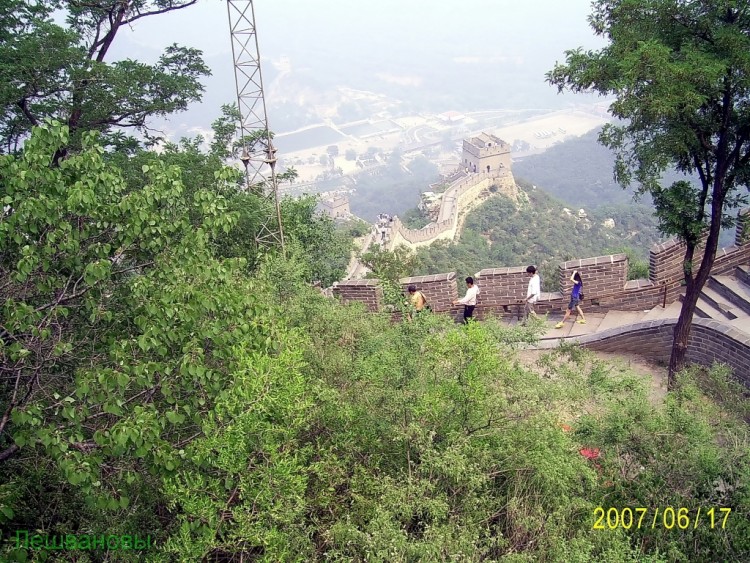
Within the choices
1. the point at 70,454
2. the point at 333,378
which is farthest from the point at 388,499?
the point at 70,454

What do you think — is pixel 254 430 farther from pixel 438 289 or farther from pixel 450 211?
pixel 450 211

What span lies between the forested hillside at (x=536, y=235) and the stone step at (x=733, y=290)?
962 inches

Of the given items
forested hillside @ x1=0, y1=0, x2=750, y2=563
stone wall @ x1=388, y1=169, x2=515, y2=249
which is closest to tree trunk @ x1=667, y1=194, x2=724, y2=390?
forested hillside @ x1=0, y1=0, x2=750, y2=563

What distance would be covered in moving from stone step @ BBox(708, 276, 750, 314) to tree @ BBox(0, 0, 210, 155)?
836 cm

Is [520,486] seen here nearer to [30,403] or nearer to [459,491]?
[459,491]

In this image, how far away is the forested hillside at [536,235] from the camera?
38812 millimetres

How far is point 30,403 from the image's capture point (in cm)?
360

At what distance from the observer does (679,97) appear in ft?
18.7

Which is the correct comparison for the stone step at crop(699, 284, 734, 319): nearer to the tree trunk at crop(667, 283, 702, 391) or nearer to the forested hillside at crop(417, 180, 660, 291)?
the tree trunk at crop(667, 283, 702, 391)

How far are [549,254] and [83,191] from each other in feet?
132

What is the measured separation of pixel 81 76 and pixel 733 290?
919cm

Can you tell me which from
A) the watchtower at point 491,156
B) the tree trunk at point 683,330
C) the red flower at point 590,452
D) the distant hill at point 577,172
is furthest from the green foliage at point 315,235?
the distant hill at point 577,172

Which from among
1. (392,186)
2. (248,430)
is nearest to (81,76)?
(248,430)

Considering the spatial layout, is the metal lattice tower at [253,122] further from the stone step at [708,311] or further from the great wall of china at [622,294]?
the stone step at [708,311]
